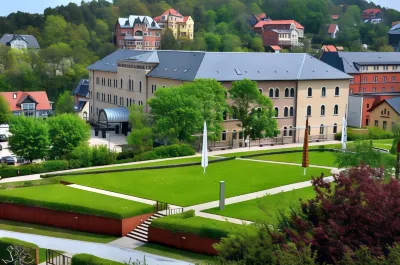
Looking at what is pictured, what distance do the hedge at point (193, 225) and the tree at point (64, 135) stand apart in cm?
2148

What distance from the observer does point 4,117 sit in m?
68.4

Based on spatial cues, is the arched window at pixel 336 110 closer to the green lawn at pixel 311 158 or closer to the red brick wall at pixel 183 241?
the green lawn at pixel 311 158

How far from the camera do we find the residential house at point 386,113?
63375mm

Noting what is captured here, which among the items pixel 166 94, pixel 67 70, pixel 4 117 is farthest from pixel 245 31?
pixel 166 94

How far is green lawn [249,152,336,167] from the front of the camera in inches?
1667

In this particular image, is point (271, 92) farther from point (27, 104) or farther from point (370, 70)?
point (27, 104)

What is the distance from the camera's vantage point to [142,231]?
25.8m

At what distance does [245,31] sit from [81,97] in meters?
66.3

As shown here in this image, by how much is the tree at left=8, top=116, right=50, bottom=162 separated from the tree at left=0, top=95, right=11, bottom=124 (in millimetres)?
25516

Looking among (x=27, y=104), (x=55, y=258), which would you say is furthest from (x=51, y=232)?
(x=27, y=104)

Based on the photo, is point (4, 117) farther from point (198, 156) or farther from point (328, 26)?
point (328, 26)

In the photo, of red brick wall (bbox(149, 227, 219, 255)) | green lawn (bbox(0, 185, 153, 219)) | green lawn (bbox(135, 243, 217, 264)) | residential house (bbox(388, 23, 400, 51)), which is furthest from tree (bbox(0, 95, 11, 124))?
residential house (bbox(388, 23, 400, 51))

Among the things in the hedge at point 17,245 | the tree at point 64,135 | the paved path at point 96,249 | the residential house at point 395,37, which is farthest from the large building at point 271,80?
the residential house at point 395,37

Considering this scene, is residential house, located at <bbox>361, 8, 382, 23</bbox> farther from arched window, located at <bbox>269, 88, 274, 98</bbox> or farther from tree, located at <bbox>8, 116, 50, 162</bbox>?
tree, located at <bbox>8, 116, 50, 162</bbox>
